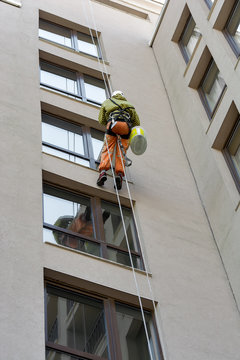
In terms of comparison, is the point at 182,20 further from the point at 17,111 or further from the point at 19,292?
the point at 19,292

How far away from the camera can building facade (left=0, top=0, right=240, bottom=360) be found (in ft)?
34.1

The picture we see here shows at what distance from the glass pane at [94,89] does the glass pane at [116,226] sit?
15.3ft

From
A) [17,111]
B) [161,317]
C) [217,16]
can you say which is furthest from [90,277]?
[217,16]

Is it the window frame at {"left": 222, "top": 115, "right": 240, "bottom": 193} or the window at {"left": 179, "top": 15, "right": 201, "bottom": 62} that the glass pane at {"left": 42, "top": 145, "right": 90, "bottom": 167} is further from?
the window at {"left": 179, "top": 15, "right": 201, "bottom": 62}

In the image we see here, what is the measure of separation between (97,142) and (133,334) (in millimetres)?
5966

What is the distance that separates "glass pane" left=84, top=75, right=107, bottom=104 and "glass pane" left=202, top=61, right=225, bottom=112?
285 centimetres

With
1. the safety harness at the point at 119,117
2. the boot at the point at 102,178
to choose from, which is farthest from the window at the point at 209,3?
the boot at the point at 102,178

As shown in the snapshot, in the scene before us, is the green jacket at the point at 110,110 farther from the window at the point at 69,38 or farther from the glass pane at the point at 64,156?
the window at the point at 69,38

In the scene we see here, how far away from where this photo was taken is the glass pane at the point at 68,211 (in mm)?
12219

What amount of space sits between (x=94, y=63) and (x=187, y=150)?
4273 mm

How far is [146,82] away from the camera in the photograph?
1888 cm

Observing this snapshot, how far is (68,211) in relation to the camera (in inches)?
498

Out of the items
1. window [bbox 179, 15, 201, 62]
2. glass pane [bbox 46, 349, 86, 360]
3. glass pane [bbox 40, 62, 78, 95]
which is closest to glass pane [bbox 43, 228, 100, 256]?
glass pane [bbox 46, 349, 86, 360]

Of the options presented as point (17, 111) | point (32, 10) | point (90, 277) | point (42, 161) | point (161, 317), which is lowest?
point (161, 317)
